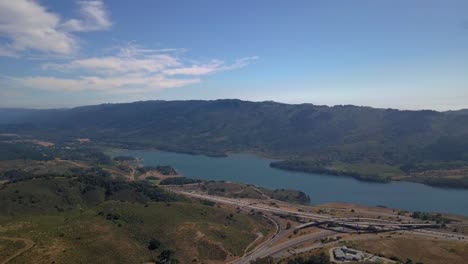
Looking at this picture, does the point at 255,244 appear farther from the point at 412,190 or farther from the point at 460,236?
the point at 412,190

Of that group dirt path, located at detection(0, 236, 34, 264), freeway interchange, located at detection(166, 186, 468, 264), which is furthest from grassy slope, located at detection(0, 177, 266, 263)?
freeway interchange, located at detection(166, 186, 468, 264)

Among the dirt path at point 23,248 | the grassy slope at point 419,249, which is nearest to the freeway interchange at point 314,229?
the grassy slope at point 419,249

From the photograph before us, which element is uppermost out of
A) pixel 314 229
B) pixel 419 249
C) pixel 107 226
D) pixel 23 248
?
pixel 23 248

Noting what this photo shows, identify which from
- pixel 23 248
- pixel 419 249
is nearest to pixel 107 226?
pixel 23 248

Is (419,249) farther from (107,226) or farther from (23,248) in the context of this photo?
(23,248)

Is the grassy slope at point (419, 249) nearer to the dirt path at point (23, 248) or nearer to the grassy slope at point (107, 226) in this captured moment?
the grassy slope at point (107, 226)

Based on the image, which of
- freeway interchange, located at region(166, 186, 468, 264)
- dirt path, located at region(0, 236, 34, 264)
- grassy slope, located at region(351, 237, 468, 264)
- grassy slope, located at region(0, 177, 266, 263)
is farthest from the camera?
freeway interchange, located at region(166, 186, 468, 264)

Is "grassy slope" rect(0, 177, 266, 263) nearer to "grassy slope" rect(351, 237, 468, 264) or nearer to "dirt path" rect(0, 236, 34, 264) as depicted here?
"dirt path" rect(0, 236, 34, 264)

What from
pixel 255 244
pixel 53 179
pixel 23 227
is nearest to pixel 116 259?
pixel 23 227

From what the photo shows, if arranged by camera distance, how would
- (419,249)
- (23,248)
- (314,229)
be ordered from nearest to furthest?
1. (23,248)
2. (419,249)
3. (314,229)
